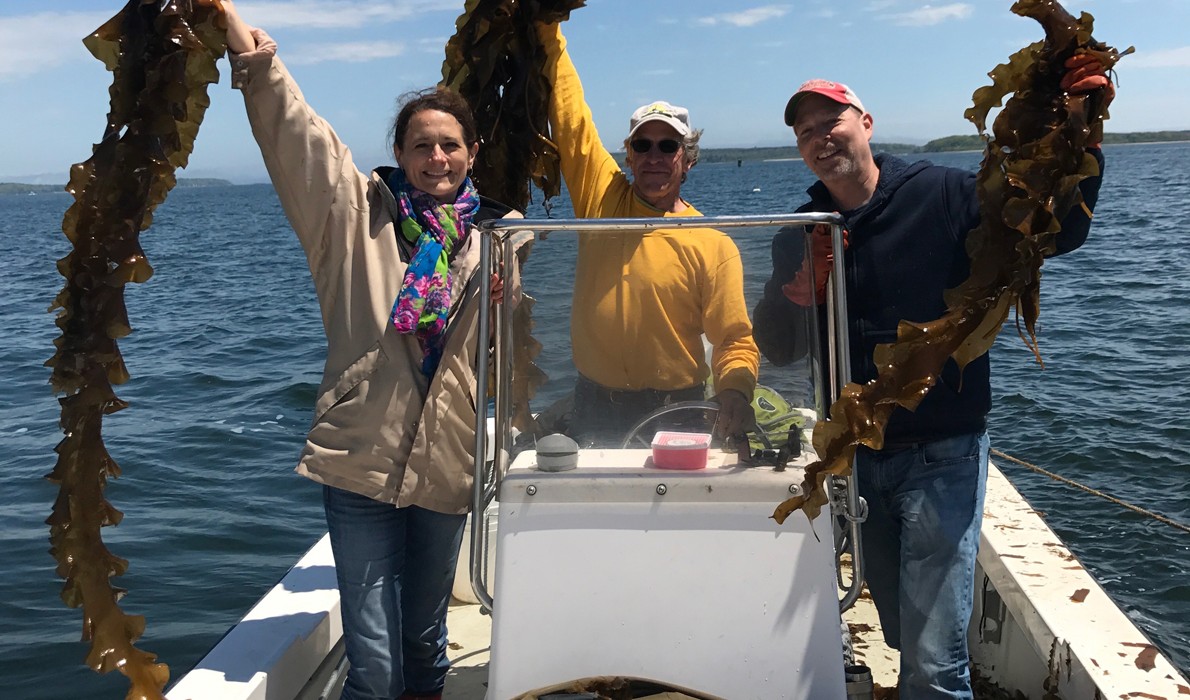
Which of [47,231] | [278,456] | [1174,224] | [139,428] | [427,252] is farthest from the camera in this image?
[47,231]

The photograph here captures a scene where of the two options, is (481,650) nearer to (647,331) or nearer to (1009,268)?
(647,331)

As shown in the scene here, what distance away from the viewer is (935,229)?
9.37ft

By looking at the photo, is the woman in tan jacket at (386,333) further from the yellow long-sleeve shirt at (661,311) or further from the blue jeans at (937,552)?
the blue jeans at (937,552)

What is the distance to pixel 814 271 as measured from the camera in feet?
9.16

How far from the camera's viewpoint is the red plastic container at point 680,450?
270 cm

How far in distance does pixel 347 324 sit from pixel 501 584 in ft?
2.60

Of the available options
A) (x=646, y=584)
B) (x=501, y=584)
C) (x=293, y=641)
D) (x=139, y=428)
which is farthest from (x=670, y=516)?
(x=139, y=428)

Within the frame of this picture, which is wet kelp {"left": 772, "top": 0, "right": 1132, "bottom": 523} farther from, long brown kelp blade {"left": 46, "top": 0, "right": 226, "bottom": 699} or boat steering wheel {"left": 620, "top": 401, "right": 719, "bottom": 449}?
long brown kelp blade {"left": 46, "top": 0, "right": 226, "bottom": 699}

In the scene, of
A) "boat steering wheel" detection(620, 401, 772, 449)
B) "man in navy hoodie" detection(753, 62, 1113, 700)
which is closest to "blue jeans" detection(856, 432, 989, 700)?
"man in navy hoodie" detection(753, 62, 1113, 700)

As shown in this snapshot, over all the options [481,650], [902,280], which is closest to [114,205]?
[902,280]

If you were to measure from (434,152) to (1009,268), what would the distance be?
1481mm

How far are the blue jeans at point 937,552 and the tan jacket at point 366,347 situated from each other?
123cm

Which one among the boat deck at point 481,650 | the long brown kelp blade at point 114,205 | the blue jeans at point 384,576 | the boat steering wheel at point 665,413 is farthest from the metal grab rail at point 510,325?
the boat deck at point 481,650

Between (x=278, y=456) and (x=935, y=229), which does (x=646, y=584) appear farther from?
(x=278, y=456)
